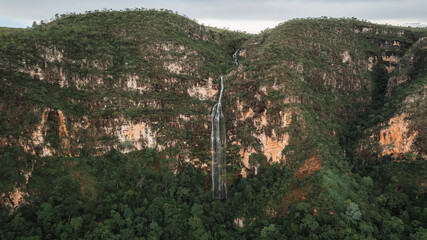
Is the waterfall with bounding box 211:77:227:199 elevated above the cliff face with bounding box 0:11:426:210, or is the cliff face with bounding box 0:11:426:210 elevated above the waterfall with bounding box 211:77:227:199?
the cliff face with bounding box 0:11:426:210

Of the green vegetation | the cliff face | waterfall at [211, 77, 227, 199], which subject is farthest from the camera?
waterfall at [211, 77, 227, 199]

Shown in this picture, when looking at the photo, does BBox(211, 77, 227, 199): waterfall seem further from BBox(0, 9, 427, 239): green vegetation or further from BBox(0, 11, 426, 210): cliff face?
BBox(0, 11, 426, 210): cliff face

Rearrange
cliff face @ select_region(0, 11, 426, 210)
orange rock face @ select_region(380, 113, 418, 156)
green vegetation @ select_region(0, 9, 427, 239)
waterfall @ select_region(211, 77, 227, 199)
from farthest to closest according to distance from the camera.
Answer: waterfall @ select_region(211, 77, 227, 199), orange rock face @ select_region(380, 113, 418, 156), cliff face @ select_region(0, 11, 426, 210), green vegetation @ select_region(0, 9, 427, 239)

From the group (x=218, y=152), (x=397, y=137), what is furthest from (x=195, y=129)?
(x=397, y=137)

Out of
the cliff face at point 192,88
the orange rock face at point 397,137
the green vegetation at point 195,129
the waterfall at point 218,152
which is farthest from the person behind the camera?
the waterfall at point 218,152

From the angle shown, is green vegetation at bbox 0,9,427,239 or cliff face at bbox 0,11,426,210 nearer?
green vegetation at bbox 0,9,427,239

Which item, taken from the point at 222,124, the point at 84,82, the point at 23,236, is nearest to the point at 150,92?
the point at 84,82

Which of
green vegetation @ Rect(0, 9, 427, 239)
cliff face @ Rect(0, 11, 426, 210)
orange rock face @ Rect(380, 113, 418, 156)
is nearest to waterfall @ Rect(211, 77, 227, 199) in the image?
green vegetation @ Rect(0, 9, 427, 239)

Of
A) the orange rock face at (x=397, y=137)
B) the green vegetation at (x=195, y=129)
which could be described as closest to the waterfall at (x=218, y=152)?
the green vegetation at (x=195, y=129)

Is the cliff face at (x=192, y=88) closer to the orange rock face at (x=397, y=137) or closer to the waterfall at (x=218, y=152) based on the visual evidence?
the orange rock face at (x=397, y=137)
